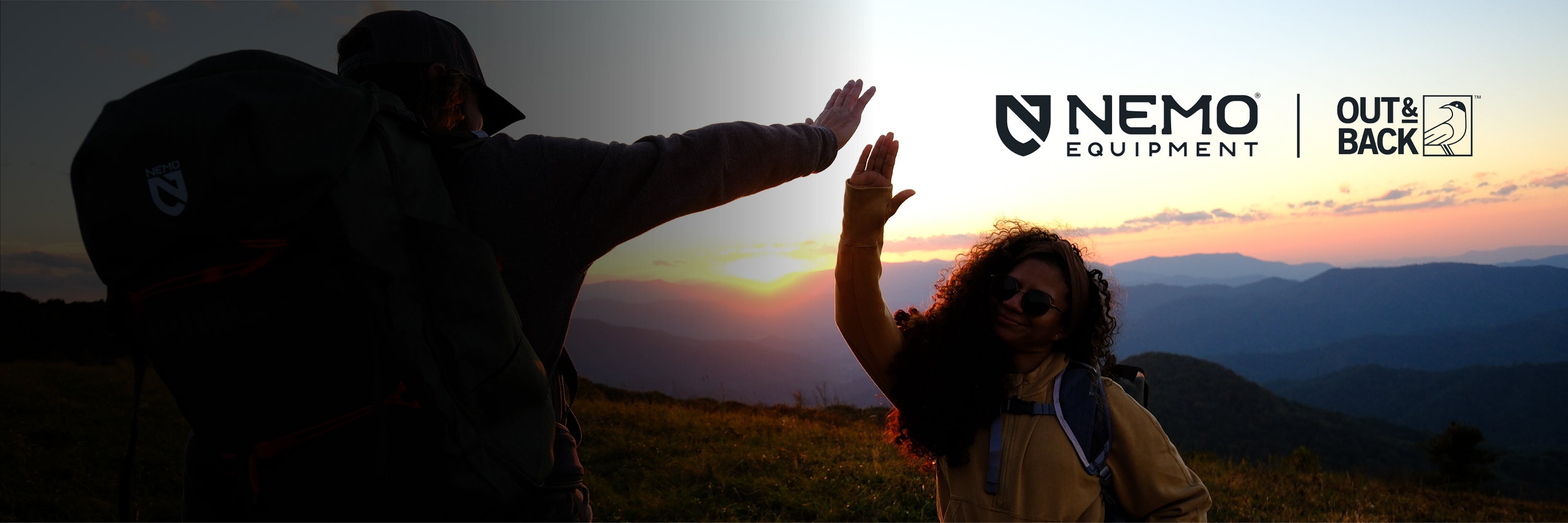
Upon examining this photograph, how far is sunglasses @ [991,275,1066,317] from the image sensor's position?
292cm

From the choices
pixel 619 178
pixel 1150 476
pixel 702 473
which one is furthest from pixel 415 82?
pixel 702 473

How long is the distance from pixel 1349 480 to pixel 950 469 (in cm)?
966

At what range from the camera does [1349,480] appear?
9.70 m

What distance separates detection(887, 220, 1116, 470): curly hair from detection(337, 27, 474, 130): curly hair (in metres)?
1.89

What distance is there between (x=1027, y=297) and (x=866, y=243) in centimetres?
67

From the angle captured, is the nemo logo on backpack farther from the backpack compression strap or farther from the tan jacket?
the backpack compression strap

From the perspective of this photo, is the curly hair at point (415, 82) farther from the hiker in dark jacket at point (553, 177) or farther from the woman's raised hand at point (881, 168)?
the woman's raised hand at point (881, 168)

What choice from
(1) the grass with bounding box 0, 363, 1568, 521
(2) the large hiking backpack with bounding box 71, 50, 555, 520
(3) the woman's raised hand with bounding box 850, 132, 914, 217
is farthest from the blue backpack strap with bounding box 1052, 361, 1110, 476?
(1) the grass with bounding box 0, 363, 1568, 521

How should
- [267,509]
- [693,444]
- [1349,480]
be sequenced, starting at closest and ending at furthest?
[267,509] → [693,444] → [1349,480]

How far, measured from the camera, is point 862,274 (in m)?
2.84

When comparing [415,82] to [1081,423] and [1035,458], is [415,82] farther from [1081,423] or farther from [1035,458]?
[1081,423]

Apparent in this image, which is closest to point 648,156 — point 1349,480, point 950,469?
point 950,469

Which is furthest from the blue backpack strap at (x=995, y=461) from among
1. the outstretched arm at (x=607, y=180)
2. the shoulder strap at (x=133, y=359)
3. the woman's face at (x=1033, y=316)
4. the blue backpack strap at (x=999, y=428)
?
the shoulder strap at (x=133, y=359)

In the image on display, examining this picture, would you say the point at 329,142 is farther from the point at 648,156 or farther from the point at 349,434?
the point at 648,156
